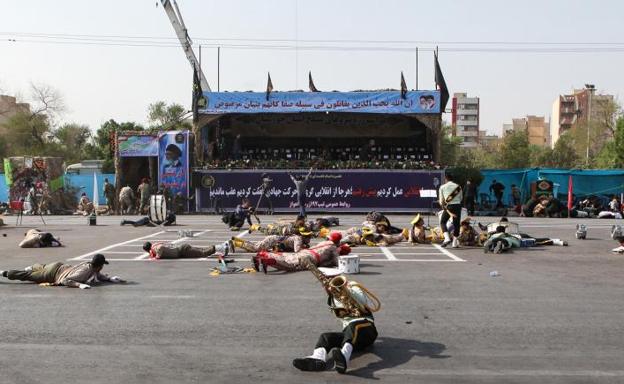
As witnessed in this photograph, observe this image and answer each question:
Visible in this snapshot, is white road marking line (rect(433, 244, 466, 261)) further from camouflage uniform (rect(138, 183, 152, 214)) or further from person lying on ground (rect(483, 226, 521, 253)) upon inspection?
camouflage uniform (rect(138, 183, 152, 214))

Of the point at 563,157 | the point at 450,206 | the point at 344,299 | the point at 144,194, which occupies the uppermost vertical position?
the point at 563,157

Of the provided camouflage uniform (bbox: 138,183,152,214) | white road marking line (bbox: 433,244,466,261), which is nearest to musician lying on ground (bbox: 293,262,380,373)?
white road marking line (bbox: 433,244,466,261)

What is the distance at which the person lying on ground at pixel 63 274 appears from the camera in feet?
34.9

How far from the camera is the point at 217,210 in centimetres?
3253

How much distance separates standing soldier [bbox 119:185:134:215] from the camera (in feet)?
107

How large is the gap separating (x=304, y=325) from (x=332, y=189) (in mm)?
24579

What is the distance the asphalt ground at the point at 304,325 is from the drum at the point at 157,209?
9856 mm

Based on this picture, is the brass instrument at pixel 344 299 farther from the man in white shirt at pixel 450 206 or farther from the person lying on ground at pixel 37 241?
the person lying on ground at pixel 37 241

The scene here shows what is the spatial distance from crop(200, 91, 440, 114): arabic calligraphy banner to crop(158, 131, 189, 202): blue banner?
2.83m

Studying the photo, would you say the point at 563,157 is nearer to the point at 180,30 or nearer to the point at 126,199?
the point at 180,30

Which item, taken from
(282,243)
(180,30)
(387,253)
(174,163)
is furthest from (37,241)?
(180,30)

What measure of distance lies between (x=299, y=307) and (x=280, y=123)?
109 ft

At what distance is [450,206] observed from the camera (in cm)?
1653

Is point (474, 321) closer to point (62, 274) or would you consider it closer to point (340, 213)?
point (62, 274)
